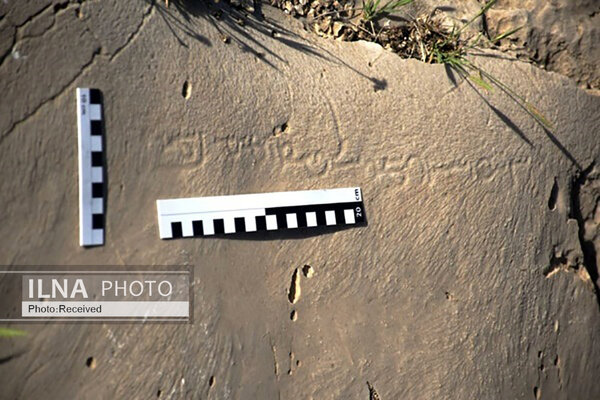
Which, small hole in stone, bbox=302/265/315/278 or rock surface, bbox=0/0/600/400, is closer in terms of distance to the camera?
rock surface, bbox=0/0/600/400

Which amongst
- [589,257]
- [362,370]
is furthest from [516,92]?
[362,370]

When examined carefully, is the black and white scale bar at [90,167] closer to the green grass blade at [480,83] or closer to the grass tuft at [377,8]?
the grass tuft at [377,8]

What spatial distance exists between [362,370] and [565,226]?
37.3 inches

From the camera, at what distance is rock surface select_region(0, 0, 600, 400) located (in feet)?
6.25

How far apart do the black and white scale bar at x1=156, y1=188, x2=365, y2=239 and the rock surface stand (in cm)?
3


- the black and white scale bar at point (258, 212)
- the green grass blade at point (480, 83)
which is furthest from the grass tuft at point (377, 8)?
the black and white scale bar at point (258, 212)

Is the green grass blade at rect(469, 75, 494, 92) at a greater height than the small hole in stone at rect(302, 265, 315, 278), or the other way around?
the green grass blade at rect(469, 75, 494, 92)

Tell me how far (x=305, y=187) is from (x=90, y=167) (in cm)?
65

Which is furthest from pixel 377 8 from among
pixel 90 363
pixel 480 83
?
pixel 90 363

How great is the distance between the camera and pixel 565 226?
252 cm

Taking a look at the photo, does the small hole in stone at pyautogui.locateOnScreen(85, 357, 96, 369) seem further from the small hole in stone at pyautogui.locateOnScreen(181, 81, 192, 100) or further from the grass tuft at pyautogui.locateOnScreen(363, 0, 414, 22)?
the grass tuft at pyautogui.locateOnScreen(363, 0, 414, 22)

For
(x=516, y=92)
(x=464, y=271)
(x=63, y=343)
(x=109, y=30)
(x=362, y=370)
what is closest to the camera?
(x=63, y=343)

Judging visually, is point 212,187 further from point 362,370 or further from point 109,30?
point 362,370

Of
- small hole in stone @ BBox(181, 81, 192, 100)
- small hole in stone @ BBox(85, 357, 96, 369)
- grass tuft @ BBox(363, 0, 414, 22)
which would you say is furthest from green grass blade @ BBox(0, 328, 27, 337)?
grass tuft @ BBox(363, 0, 414, 22)
